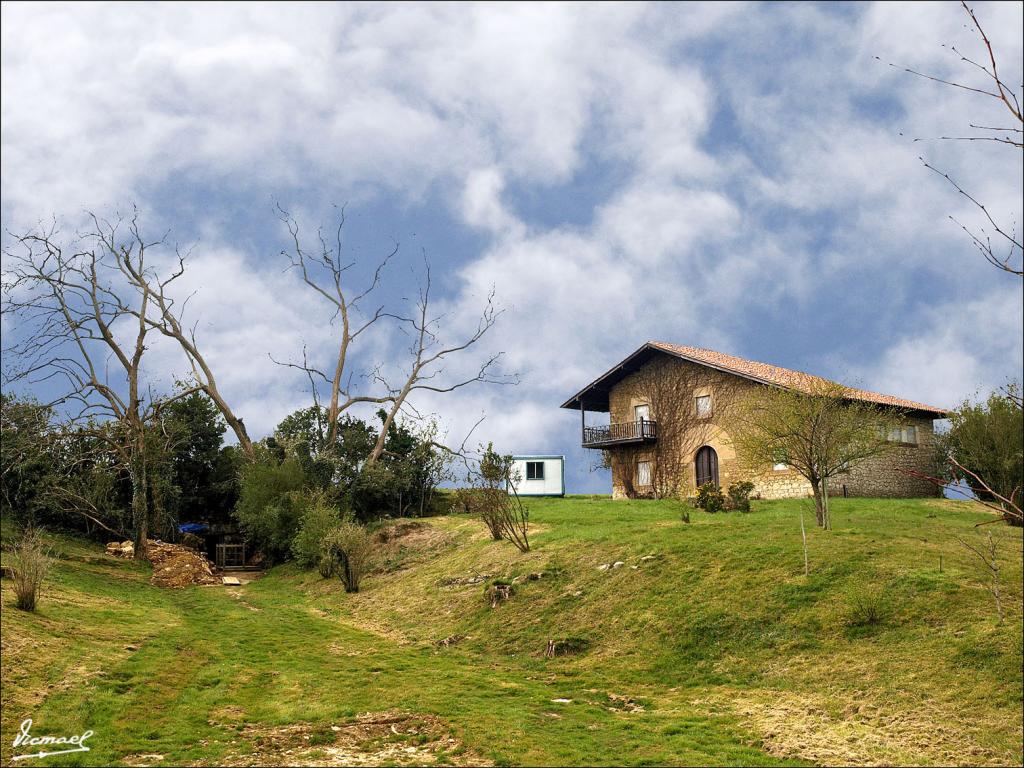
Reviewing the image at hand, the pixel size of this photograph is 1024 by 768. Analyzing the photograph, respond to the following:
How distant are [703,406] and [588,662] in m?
26.8

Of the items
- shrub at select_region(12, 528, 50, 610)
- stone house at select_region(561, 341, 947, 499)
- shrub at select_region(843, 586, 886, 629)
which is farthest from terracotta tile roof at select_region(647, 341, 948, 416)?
shrub at select_region(12, 528, 50, 610)

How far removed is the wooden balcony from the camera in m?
44.0

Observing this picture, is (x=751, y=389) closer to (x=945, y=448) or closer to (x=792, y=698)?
(x=945, y=448)

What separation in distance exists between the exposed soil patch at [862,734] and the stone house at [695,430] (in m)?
23.4

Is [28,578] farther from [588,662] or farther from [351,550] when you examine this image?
[588,662]

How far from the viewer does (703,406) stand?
138 feet

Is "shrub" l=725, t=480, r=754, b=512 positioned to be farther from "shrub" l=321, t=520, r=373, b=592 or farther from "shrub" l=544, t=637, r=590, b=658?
"shrub" l=544, t=637, r=590, b=658

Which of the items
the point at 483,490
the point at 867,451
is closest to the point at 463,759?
the point at 483,490

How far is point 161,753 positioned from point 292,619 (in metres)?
12.0

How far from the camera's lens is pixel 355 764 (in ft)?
36.9

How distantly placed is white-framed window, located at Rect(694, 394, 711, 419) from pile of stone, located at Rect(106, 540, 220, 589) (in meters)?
23.9

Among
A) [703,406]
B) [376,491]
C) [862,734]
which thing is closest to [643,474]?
[703,406]

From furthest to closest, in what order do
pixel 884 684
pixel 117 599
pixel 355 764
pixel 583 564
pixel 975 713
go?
pixel 117 599 → pixel 583 564 → pixel 884 684 → pixel 975 713 → pixel 355 764

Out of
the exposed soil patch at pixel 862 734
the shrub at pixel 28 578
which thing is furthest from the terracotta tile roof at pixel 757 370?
the shrub at pixel 28 578
